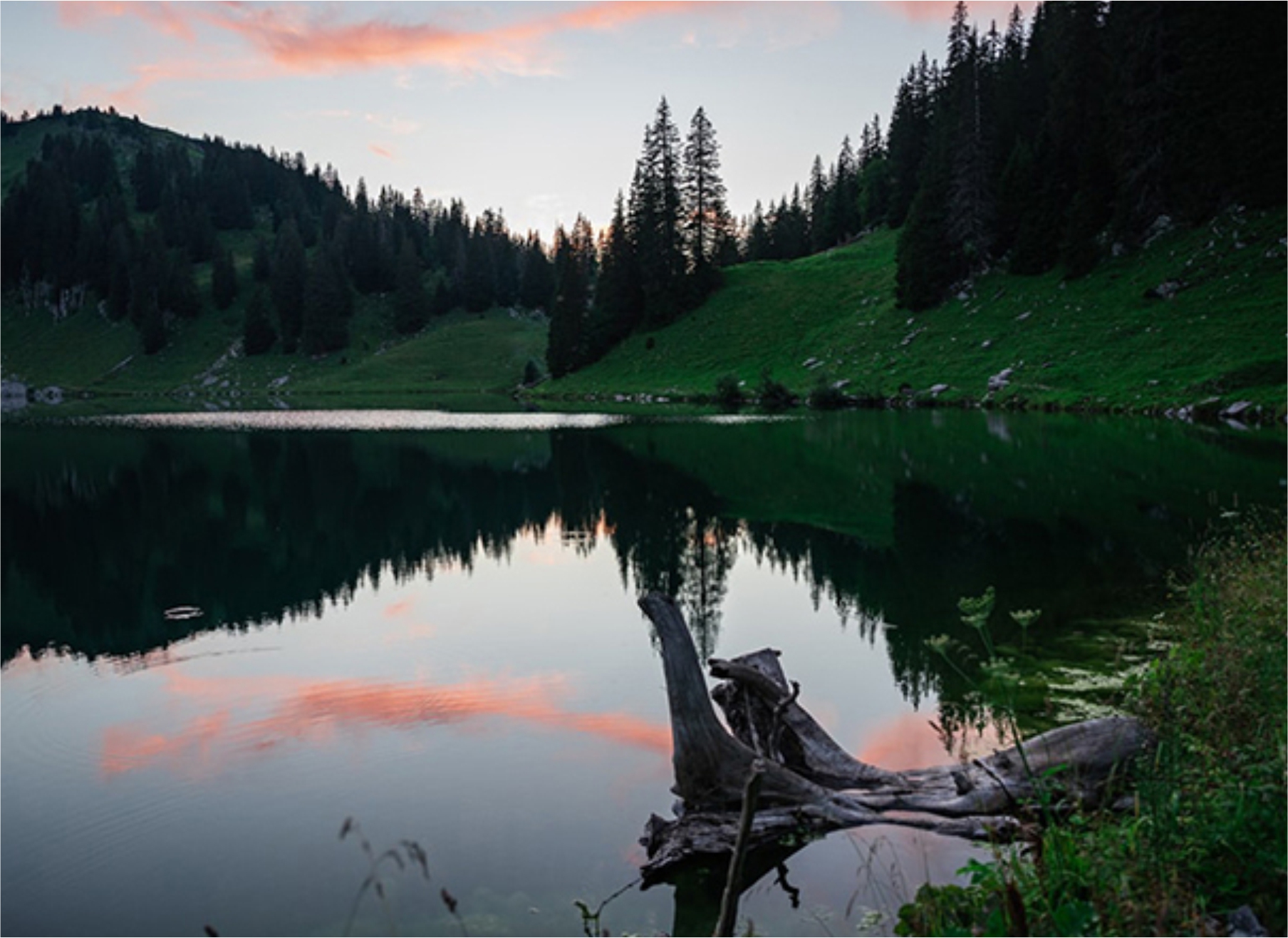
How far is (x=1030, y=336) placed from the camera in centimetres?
6350

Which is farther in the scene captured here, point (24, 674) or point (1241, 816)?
point (24, 674)

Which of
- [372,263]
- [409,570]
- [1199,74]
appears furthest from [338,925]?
[372,263]

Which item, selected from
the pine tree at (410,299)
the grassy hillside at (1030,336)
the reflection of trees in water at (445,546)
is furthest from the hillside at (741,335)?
the reflection of trees in water at (445,546)

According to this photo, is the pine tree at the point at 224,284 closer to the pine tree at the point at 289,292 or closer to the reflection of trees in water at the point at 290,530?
the pine tree at the point at 289,292

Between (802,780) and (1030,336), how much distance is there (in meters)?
60.4

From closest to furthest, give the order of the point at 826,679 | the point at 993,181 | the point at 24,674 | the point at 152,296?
the point at 826,679, the point at 24,674, the point at 993,181, the point at 152,296

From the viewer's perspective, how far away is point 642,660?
1507cm

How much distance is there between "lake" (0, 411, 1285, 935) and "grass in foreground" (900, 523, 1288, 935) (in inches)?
50.8

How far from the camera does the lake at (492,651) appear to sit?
329 inches

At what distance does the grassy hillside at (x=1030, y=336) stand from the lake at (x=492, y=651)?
1454 centimetres

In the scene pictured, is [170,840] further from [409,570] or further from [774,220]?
[774,220]

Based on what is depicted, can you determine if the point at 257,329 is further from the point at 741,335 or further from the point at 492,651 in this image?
the point at 492,651

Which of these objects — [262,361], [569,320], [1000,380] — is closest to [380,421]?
[569,320]

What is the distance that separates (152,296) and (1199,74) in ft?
486
